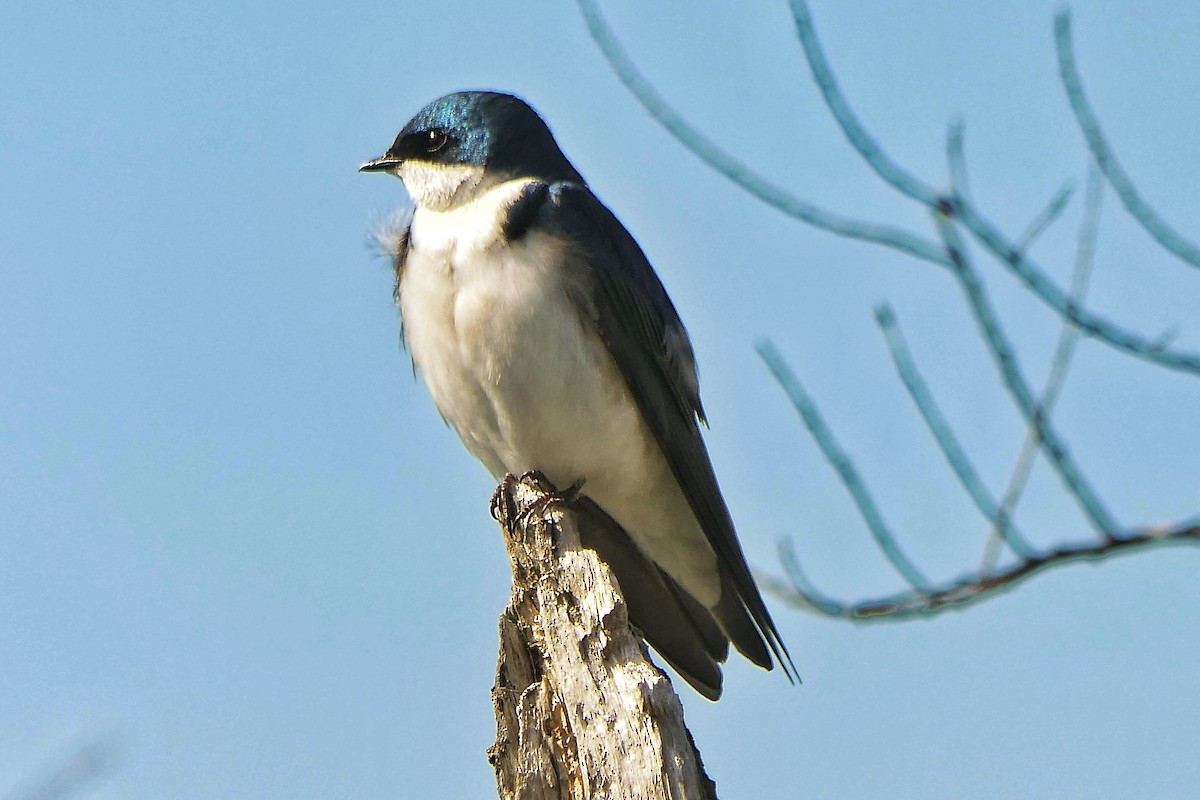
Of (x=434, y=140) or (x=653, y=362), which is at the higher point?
(x=434, y=140)

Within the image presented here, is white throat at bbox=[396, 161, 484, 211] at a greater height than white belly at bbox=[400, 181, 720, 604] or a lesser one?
greater

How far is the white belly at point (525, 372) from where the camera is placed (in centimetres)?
580

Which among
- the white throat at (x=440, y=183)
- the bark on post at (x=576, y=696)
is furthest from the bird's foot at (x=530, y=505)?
the white throat at (x=440, y=183)

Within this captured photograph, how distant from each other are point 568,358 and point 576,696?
1.89m

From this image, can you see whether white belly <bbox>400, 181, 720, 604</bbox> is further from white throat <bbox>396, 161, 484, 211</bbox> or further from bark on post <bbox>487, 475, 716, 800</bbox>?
bark on post <bbox>487, 475, 716, 800</bbox>

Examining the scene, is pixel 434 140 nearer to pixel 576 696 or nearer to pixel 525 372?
pixel 525 372

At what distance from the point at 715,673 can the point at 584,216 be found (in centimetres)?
179

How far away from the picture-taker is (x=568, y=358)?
19.4 feet

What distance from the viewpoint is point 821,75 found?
441 centimetres

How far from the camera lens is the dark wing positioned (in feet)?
20.0

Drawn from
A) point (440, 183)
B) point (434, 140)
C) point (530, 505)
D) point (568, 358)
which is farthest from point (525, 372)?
point (434, 140)

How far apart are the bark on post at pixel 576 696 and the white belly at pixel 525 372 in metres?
0.86

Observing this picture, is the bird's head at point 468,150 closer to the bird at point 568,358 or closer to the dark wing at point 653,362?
the bird at point 568,358

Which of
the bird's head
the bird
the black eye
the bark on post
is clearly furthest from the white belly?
the bark on post
